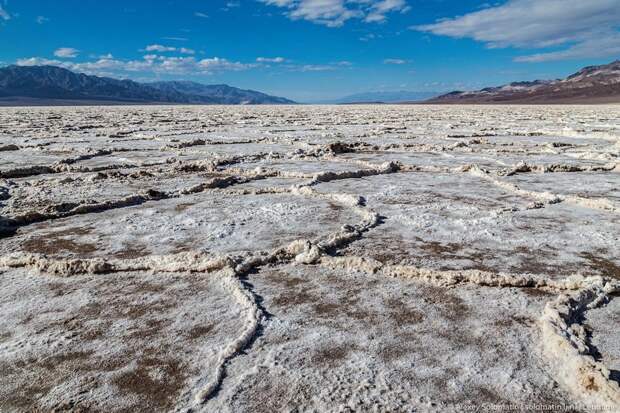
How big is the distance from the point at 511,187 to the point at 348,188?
125cm

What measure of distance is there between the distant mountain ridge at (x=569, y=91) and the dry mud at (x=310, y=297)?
61.2 metres

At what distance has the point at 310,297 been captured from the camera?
6.35 feet

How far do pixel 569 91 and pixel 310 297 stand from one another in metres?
83.0

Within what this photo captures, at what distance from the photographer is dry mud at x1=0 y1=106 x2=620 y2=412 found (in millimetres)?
1351

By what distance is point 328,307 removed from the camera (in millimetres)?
1847

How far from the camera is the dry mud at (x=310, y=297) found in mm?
1351

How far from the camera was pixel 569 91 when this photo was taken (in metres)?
74.2

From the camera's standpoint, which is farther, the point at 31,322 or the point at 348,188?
the point at 348,188

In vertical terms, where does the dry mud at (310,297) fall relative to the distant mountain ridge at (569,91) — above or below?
above

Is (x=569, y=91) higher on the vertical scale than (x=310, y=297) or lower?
lower

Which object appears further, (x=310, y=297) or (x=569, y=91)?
(x=569, y=91)

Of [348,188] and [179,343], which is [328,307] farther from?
[348,188]

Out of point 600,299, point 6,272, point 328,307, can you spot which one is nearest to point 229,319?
point 328,307

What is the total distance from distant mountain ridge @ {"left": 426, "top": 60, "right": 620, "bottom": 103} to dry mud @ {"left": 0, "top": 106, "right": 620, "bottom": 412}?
201 feet
